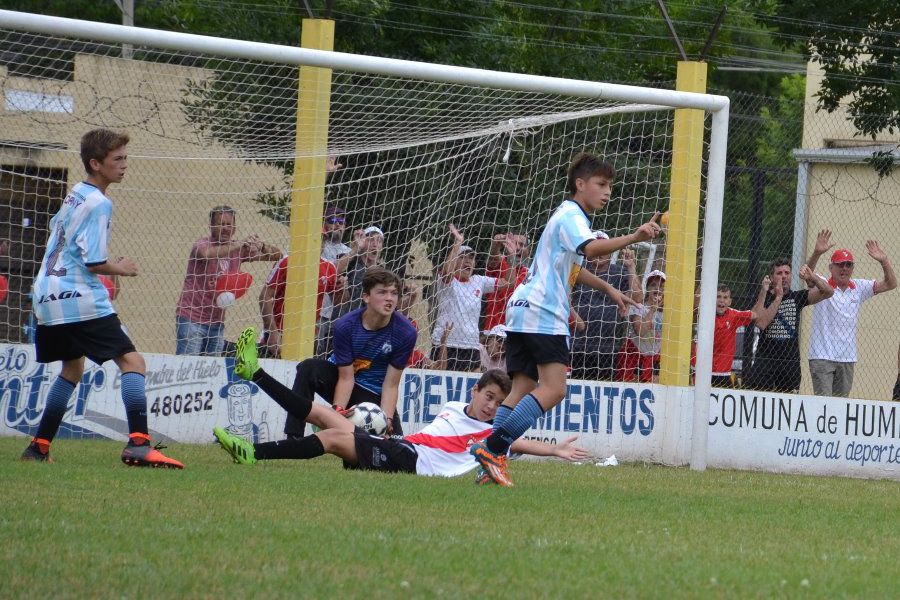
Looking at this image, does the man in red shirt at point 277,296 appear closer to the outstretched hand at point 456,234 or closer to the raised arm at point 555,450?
the outstretched hand at point 456,234

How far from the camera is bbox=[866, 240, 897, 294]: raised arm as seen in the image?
1244 centimetres

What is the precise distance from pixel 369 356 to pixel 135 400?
1.69m

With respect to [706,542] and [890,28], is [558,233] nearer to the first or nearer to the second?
[706,542]

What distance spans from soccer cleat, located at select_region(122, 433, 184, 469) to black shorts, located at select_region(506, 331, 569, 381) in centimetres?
207

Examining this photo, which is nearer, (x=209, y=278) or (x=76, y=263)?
(x=76, y=263)

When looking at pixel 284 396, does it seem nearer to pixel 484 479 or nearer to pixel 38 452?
pixel 484 479

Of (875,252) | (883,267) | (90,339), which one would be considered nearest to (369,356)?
(90,339)

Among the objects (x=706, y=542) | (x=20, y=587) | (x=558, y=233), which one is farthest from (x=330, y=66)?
(x=20, y=587)

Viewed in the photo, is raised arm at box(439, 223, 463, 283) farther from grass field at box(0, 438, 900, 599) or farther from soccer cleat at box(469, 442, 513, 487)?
soccer cleat at box(469, 442, 513, 487)

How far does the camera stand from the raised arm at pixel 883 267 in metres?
12.4

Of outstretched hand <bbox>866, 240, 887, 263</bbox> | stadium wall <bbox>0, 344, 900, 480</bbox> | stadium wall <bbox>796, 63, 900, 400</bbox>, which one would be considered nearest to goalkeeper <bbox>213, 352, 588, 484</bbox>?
stadium wall <bbox>0, 344, 900, 480</bbox>

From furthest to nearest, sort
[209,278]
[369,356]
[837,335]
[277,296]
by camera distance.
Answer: [837,335]
[209,278]
[277,296]
[369,356]

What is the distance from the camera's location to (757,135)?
536 inches

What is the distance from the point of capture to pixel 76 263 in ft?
25.5
